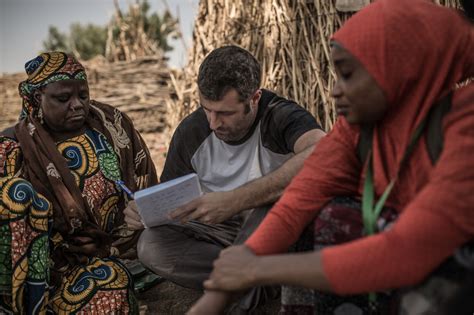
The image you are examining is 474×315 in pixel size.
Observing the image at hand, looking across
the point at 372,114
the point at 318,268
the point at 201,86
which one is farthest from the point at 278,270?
the point at 201,86

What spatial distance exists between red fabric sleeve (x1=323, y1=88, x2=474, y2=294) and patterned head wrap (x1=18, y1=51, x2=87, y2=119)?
1.82 m

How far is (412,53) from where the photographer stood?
184 cm

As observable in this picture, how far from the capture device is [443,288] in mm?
1785

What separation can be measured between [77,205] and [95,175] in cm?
20

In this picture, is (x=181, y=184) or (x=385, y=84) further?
(x=181, y=184)

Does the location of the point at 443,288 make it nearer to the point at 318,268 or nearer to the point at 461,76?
the point at 318,268

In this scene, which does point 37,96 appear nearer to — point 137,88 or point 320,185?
point 320,185

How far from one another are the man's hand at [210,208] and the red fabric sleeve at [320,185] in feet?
1.93

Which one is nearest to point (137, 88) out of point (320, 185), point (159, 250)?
point (159, 250)

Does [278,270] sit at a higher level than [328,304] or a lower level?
higher

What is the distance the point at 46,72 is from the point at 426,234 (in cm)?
206

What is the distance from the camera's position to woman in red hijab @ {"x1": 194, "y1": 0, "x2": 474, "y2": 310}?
1716 millimetres

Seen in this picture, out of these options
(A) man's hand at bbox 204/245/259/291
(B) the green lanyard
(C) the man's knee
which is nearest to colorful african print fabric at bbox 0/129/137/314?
(C) the man's knee

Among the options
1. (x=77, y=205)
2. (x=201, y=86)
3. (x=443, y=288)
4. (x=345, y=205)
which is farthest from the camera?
(x=77, y=205)
